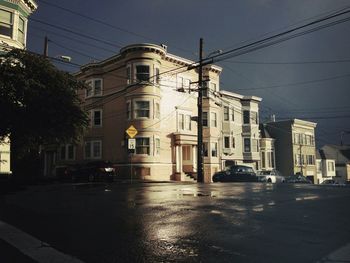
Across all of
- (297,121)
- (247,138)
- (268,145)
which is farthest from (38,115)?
(297,121)


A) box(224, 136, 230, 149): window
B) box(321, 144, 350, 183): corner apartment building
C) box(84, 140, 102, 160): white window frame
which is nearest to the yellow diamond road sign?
box(84, 140, 102, 160): white window frame

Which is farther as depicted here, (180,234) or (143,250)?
(180,234)

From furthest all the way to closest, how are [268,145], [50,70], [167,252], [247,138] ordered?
[268,145] < [247,138] < [50,70] < [167,252]

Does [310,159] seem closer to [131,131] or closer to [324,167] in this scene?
[324,167]

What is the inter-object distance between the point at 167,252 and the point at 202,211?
3934 millimetres

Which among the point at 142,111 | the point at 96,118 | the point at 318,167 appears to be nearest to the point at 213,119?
the point at 142,111

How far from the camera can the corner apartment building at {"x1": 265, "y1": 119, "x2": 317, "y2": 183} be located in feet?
201

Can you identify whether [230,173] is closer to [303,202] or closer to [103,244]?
[303,202]

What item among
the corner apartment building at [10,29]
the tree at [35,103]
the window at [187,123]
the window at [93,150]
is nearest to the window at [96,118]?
the window at [93,150]

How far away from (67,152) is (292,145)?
1491 inches

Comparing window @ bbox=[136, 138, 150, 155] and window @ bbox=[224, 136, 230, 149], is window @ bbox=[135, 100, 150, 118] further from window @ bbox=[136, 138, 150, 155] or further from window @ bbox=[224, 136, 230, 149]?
window @ bbox=[224, 136, 230, 149]

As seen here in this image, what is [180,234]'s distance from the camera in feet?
22.1

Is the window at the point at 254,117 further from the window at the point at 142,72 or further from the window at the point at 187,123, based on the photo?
the window at the point at 142,72

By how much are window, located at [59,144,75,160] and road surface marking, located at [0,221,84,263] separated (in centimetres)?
3556
